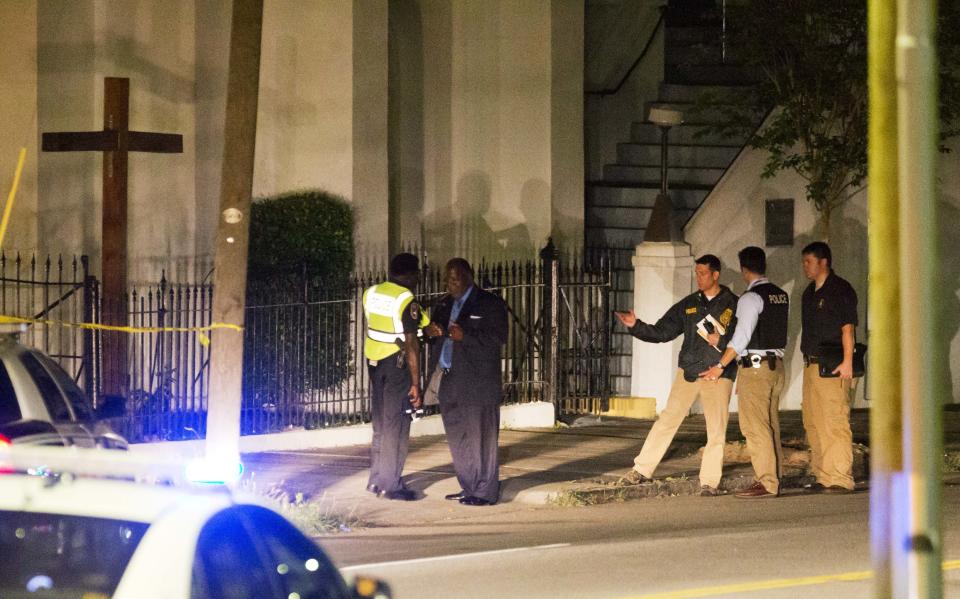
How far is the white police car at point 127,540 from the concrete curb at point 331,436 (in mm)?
8741

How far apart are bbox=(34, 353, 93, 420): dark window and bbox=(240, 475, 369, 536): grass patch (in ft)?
8.85

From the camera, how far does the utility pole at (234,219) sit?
10648 millimetres

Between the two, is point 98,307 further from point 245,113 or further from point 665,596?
point 665,596

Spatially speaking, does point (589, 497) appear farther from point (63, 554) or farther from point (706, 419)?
point (63, 554)

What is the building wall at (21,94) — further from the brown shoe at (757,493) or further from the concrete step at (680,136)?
the concrete step at (680,136)

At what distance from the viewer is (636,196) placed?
69.9 ft

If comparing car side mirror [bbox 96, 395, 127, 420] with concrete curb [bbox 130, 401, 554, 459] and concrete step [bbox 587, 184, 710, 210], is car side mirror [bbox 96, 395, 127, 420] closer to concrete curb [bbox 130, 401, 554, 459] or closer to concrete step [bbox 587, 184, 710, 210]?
concrete curb [bbox 130, 401, 554, 459]

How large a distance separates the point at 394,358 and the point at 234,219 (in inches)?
84.4

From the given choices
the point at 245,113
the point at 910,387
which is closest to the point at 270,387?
the point at 245,113

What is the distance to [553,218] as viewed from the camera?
65.9ft

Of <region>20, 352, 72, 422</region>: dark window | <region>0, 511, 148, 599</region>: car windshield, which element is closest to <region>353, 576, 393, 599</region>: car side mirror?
<region>0, 511, 148, 599</region>: car windshield

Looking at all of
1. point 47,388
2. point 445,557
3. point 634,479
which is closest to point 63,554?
point 47,388

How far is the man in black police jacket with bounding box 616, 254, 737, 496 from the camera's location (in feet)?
41.8

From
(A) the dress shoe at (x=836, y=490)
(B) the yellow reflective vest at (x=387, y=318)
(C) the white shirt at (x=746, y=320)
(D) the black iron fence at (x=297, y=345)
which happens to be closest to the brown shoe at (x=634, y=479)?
(C) the white shirt at (x=746, y=320)
